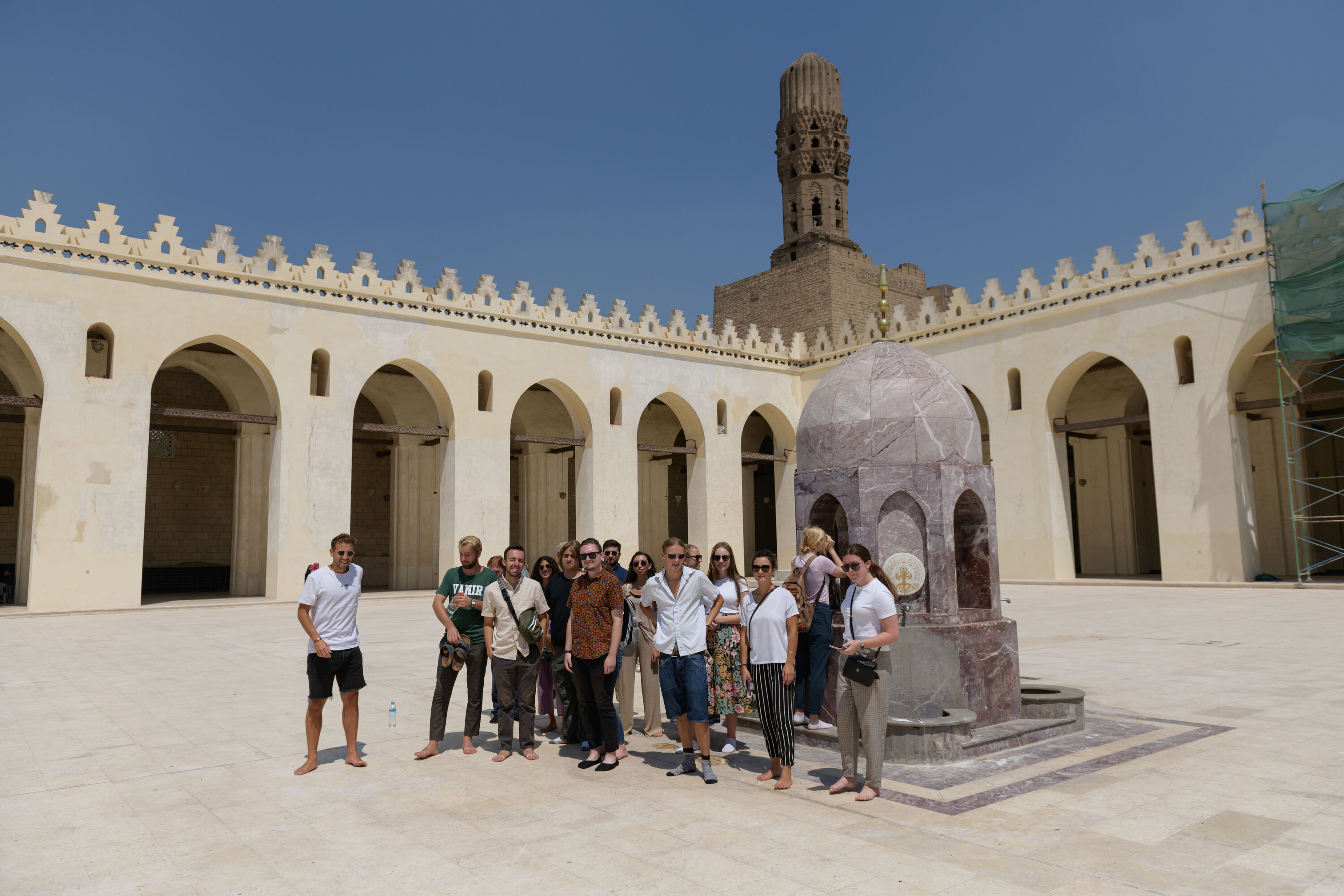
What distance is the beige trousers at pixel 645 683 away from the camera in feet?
20.7

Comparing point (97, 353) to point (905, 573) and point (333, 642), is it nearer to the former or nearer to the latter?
point (333, 642)

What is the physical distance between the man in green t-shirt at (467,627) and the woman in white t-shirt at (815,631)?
6.65 ft

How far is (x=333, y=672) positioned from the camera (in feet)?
17.7

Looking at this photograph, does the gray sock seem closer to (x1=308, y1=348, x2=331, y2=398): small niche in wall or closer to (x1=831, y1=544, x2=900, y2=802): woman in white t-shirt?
(x1=831, y1=544, x2=900, y2=802): woman in white t-shirt

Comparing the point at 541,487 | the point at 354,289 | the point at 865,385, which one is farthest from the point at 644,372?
the point at 865,385

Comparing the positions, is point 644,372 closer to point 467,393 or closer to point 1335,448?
point 467,393

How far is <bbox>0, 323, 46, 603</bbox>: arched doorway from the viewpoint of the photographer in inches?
682

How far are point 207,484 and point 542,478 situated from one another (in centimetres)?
856

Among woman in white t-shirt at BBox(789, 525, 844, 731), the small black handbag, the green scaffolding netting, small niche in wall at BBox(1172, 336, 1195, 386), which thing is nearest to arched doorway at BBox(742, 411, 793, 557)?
small niche in wall at BBox(1172, 336, 1195, 386)

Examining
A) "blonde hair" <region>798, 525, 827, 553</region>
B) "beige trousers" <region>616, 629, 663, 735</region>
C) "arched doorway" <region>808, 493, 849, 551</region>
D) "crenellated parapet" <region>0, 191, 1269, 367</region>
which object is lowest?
"beige trousers" <region>616, 629, 663, 735</region>

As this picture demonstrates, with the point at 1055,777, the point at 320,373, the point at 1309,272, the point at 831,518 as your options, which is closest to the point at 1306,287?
the point at 1309,272

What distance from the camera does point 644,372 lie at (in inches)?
920

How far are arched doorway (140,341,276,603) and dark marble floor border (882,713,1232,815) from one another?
18006 mm

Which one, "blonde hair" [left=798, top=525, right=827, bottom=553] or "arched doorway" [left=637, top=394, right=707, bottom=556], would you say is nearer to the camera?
"blonde hair" [left=798, top=525, right=827, bottom=553]
